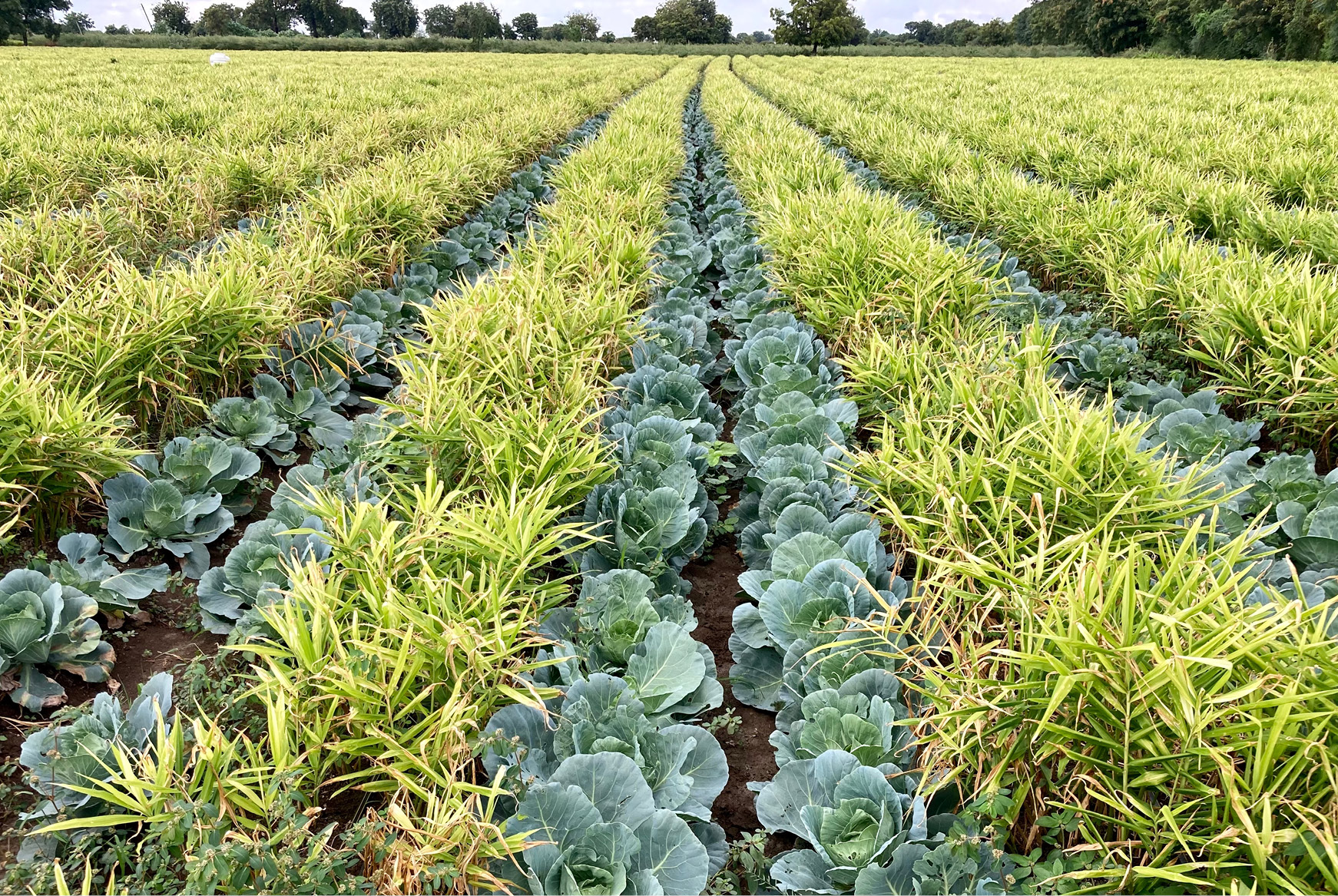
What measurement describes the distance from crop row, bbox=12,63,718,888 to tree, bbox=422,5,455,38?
7917 cm

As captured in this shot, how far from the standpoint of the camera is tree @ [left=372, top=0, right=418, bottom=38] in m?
68.2

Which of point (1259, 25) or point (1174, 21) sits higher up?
point (1174, 21)

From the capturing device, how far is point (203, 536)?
2.42m

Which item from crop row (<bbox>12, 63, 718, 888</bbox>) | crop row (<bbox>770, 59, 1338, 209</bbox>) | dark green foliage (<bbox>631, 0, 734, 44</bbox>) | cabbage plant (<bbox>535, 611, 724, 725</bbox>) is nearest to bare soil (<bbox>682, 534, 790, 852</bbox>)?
cabbage plant (<bbox>535, 611, 724, 725</bbox>)

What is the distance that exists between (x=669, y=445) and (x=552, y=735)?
1.19 meters

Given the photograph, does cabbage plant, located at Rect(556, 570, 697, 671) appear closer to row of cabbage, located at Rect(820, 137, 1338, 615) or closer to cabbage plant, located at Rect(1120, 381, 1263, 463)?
row of cabbage, located at Rect(820, 137, 1338, 615)

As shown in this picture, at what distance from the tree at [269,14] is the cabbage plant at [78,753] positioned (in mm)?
81641

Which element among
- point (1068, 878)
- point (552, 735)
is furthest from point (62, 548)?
point (1068, 878)

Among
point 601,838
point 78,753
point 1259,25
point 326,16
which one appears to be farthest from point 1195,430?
point 326,16

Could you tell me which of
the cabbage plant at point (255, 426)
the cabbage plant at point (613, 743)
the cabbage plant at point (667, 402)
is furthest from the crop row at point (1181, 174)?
the cabbage plant at point (255, 426)

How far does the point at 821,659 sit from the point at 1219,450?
78.6 inches

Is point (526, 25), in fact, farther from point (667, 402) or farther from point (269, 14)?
point (667, 402)

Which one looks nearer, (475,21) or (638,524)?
(638,524)

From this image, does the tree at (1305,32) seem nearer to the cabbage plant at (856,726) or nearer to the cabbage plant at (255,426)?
the cabbage plant at (856,726)
